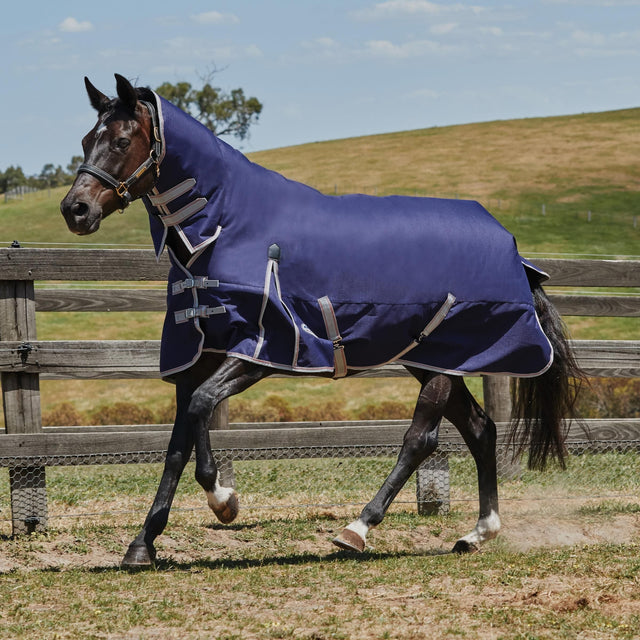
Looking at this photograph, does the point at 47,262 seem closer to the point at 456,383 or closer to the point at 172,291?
the point at 172,291

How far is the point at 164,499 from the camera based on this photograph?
478 centimetres

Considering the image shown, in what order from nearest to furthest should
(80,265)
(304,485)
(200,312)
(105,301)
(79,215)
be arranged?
(79,215) → (200,312) → (80,265) → (105,301) → (304,485)

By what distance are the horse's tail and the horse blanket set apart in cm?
25

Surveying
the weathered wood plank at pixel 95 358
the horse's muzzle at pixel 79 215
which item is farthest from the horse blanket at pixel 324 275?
the weathered wood plank at pixel 95 358

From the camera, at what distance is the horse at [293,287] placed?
4.54 m

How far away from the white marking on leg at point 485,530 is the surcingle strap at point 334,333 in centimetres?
128

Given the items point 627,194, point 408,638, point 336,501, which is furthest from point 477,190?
point 408,638

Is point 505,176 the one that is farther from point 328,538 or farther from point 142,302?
point 328,538

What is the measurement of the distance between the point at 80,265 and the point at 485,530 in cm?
331

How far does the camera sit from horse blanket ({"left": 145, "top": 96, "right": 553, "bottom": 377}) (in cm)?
459

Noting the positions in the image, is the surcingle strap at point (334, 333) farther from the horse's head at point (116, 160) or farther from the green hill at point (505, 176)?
the green hill at point (505, 176)

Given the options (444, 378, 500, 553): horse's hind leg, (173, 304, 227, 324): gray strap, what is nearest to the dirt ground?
(444, 378, 500, 553): horse's hind leg

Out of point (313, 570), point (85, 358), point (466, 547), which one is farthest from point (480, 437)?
point (85, 358)

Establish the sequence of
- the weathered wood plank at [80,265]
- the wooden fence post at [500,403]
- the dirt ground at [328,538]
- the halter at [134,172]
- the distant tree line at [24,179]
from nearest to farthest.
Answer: the halter at [134,172]
the dirt ground at [328,538]
the weathered wood plank at [80,265]
the wooden fence post at [500,403]
the distant tree line at [24,179]
